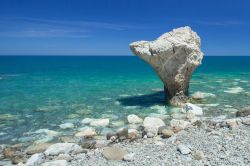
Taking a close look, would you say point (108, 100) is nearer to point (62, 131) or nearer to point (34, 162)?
point (62, 131)

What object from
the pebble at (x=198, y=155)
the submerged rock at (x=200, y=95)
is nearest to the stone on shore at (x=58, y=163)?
the pebble at (x=198, y=155)

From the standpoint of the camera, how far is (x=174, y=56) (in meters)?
23.7

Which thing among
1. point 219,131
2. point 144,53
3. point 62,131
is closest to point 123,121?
point 62,131

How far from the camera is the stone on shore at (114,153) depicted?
12375mm

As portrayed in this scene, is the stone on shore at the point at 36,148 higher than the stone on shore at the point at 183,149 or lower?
lower

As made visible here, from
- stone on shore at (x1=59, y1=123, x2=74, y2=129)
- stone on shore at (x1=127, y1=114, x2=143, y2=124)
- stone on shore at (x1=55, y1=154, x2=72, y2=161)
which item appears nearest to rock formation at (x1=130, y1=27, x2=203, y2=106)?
stone on shore at (x1=127, y1=114, x2=143, y2=124)

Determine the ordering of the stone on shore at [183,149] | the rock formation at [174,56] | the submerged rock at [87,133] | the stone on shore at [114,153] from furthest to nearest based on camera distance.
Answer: the rock formation at [174,56]
the submerged rock at [87,133]
the stone on shore at [114,153]
the stone on shore at [183,149]

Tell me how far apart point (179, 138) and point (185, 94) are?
12.0 meters

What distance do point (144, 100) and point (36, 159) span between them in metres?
15.2

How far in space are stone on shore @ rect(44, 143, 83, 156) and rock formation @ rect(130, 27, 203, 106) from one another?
10.6 m

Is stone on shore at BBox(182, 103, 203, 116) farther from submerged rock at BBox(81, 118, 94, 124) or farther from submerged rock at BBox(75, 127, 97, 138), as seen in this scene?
submerged rock at BBox(75, 127, 97, 138)

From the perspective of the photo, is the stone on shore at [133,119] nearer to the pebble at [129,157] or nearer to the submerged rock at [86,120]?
the submerged rock at [86,120]

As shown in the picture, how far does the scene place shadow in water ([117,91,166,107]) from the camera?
84.6 feet

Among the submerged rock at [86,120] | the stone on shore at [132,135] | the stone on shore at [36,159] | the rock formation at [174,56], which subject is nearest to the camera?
the stone on shore at [36,159]
